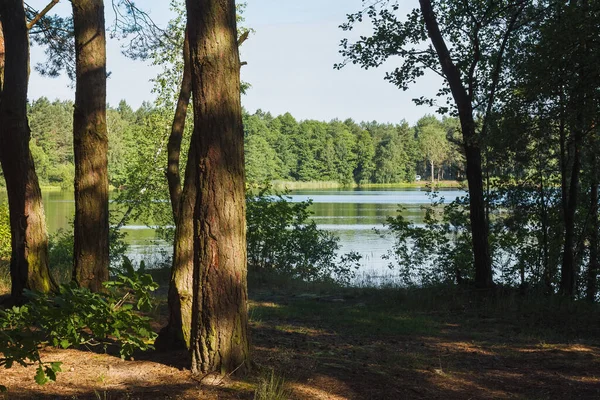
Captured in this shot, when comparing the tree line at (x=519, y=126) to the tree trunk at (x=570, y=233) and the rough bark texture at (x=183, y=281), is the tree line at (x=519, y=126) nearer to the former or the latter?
the tree trunk at (x=570, y=233)

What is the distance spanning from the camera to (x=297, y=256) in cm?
1434

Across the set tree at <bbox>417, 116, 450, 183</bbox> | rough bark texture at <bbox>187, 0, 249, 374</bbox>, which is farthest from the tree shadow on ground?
tree at <bbox>417, 116, 450, 183</bbox>

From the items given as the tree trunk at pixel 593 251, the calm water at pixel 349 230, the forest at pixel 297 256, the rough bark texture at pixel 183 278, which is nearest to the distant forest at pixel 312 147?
the calm water at pixel 349 230

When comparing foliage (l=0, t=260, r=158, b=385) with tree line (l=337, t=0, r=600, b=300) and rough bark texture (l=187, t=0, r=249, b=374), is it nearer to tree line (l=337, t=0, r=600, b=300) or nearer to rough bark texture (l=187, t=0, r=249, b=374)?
rough bark texture (l=187, t=0, r=249, b=374)

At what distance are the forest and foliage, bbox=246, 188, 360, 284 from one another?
0.05 meters

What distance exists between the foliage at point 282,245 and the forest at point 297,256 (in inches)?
1.8

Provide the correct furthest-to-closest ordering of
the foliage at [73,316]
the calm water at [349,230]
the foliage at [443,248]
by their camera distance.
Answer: the calm water at [349,230] < the foliage at [443,248] < the foliage at [73,316]

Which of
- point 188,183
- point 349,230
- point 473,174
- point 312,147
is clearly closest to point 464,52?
point 473,174

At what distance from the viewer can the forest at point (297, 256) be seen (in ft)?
14.6

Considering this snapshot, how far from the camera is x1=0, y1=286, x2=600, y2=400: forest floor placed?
4.37 meters

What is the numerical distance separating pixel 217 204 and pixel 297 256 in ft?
32.7

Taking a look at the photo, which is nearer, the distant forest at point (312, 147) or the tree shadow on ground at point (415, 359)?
the tree shadow on ground at point (415, 359)

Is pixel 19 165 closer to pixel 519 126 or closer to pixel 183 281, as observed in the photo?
pixel 183 281

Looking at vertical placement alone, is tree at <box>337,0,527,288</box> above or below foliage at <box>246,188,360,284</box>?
above
